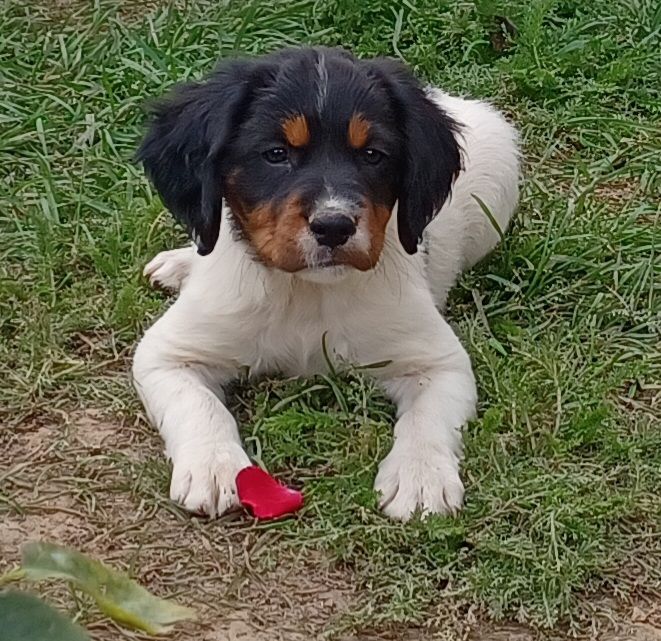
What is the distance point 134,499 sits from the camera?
12.4 feet

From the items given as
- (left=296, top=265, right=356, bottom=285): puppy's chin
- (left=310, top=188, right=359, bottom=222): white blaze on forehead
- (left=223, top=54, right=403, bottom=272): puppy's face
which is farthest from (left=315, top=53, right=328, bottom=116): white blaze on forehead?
(left=296, top=265, right=356, bottom=285): puppy's chin

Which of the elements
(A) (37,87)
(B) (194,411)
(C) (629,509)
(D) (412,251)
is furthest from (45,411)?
(A) (37,87)

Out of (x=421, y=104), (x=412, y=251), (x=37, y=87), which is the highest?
(x=421, y=104)

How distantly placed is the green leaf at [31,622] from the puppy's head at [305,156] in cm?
277

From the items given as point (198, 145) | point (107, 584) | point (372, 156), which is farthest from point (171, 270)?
point (107, 584)

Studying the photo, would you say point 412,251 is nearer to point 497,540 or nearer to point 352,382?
point 352,382

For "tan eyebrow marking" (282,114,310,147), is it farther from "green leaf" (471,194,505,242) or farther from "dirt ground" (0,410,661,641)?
"green leaf" (471,194,505,242)

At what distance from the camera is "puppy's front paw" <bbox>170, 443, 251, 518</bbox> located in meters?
3.63

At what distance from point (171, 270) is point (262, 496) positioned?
63.1 inches

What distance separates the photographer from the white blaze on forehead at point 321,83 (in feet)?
12.9

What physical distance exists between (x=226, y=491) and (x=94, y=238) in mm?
2046

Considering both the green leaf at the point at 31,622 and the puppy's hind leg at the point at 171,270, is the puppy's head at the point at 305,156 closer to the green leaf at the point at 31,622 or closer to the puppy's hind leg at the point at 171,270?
the puppy's hind leg at the point at 171,270

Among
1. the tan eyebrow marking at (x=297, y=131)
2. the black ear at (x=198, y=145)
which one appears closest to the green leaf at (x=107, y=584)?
the tan eyebrow marking at (x=297, y=131)

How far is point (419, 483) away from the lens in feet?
12.0
